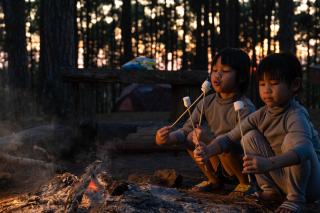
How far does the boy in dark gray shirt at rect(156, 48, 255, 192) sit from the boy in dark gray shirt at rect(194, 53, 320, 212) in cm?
32

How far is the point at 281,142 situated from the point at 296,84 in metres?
0.40

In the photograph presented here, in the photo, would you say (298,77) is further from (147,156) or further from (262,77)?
(147,156)

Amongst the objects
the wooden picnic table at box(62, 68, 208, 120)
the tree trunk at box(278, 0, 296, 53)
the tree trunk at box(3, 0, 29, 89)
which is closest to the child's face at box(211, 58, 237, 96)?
the wooden picnic table at box(62, 68, 208, 120)

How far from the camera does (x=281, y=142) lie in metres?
3.50

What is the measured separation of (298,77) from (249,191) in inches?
36.8

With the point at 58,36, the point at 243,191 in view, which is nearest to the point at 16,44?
the point at 58,36

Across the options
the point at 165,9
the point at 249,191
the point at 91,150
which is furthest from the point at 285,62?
the point at 165,9

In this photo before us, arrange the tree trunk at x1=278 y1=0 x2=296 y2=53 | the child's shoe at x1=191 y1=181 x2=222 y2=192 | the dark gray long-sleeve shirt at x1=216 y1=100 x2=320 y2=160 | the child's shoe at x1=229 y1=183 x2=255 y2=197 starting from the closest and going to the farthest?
the dark gray long-sleeve shirt at x1=216 y1=100 x2=320 y2=160 < the child's shoe at x1=229 y1=183 x2=255 y2=197 < the child's shoe at x1=191 y1=181 x2=222 y2=192 < the tree trunk at x1=278 y1=0 x2=296 y2=53

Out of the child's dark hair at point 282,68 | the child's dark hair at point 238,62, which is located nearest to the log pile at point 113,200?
the child's dark hair at point 282,68

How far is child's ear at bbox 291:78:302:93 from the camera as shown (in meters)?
3.46

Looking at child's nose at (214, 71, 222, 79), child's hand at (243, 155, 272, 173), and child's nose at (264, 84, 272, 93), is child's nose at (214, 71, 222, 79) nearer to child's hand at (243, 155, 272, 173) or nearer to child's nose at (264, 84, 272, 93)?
child's nose at (264, 84, 272, 93)

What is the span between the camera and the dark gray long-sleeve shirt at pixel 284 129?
3.25 meters

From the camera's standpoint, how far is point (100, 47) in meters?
34.6

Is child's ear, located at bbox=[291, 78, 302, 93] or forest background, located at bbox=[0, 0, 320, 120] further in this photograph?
forest background, located at bbox=[0, 0, 320, 120]
